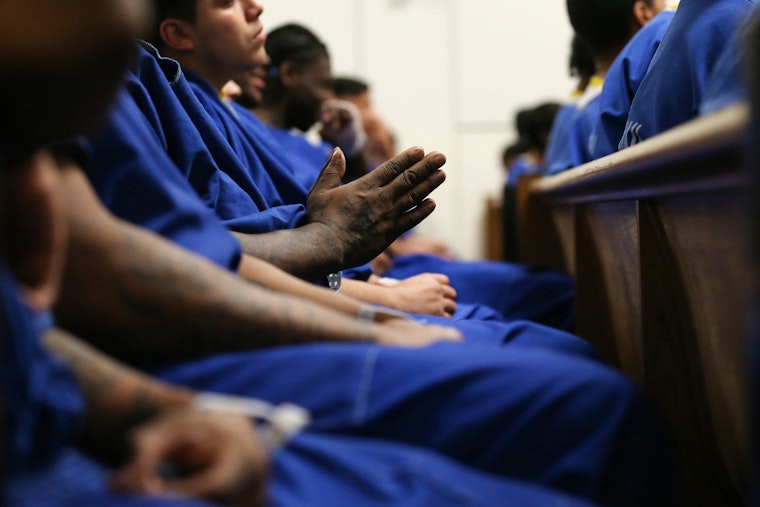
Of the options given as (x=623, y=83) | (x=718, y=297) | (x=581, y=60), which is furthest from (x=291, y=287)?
(x=581, y=60)

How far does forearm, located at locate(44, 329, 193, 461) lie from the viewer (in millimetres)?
765

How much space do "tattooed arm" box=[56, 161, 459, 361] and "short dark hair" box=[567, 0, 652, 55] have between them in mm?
1999

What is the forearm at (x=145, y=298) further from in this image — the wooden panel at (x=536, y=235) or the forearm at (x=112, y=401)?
the wooden panel at (x=536, y=235)

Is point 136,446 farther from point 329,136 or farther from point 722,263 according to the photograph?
point 329,136

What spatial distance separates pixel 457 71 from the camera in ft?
19.0

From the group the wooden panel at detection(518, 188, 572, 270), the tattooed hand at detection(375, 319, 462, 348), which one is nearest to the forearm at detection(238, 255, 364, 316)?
the tattooed hand at detection(375, 319, 462, 348)

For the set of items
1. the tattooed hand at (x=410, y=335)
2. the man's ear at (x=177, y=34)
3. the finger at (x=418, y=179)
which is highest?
the man's ear at (x=177, y=34)

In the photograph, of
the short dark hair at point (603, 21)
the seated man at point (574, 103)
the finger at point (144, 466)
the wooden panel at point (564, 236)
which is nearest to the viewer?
the finger at point (144, 466)

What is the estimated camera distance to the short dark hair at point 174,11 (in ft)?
6.02

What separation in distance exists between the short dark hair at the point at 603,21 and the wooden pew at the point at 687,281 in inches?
34.0

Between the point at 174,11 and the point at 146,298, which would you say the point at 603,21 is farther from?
the point at 146,298

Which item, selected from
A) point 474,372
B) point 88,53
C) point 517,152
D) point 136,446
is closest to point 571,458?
point 474,372

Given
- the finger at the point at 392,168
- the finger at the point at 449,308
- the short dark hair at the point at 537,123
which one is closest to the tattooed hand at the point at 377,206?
the finger at the point at 392,168

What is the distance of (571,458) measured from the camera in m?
0.82
